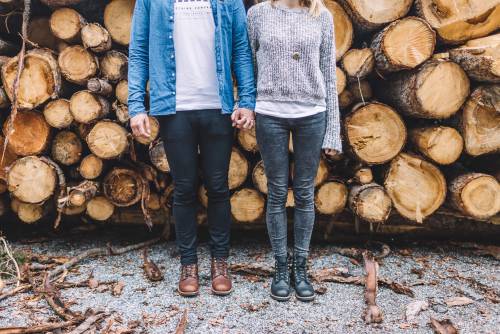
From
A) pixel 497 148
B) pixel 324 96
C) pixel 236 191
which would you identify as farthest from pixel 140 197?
pixel 497 148

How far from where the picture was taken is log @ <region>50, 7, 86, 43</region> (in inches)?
122

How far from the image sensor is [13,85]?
309 centimetres

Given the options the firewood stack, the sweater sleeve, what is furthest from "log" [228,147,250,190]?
the sweater sleeve

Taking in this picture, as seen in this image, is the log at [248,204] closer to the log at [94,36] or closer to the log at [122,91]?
the log at [122,91]

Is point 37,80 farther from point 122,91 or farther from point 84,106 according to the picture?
point 122,91

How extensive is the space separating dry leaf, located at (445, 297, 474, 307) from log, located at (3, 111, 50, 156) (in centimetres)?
280

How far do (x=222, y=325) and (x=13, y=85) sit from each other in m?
2.07

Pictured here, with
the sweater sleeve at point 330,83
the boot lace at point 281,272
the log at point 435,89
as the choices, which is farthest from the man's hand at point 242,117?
the log at point 435,89

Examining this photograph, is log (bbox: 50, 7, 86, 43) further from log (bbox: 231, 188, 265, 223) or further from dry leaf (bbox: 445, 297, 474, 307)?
dry leaf (bbox: 445, 297, 474, 307)

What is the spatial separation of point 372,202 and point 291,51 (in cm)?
119

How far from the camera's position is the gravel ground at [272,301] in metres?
2.49

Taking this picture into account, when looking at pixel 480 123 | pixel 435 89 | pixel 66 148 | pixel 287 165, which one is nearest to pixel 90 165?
pixel 66 148

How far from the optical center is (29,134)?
3268 mm

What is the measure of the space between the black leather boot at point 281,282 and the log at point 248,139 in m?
0.80
